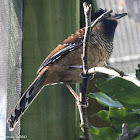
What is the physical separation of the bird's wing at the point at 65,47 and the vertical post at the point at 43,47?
0.08ft

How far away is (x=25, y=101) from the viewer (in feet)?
2.94

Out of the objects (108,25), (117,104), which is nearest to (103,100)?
(117,104)

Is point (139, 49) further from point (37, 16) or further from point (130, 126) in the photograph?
point (37, 16)

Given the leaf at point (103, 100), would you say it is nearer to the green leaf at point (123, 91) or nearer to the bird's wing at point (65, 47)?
the green leaf at point (123, 91)

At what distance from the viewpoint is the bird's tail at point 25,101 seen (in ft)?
2.75

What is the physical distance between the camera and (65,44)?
3.45 feet

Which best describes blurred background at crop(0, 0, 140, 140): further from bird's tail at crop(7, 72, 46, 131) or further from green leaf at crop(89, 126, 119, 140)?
green leaf at crop(89, 126, 119, 140)

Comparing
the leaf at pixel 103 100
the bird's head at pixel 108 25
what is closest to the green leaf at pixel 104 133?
the leaf at pixel 103 100

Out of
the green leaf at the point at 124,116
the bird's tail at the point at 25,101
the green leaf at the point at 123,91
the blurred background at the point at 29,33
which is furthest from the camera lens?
the green leaf at the point at 124,116

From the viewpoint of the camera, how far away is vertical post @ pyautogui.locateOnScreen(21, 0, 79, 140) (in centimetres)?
103

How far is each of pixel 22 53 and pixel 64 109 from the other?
25 centimetres

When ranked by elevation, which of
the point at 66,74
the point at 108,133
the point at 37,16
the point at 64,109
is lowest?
the point at 108,133

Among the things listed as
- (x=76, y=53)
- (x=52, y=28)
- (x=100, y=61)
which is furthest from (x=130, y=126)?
(x=52, y=28)

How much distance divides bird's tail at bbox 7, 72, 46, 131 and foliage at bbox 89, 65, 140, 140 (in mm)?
286
